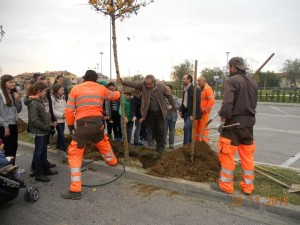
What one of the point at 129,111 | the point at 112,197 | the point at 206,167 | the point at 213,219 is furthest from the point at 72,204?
the point at 129,111

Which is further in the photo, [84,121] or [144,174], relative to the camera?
[144,174]

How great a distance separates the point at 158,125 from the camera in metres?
5.89

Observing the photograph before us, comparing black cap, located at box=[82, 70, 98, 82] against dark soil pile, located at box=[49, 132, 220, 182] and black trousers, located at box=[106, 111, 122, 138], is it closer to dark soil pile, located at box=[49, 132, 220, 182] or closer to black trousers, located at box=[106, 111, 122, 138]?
dark soil pile, located at box=[49, 132, 220, 182]

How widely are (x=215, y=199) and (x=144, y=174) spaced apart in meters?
1.33

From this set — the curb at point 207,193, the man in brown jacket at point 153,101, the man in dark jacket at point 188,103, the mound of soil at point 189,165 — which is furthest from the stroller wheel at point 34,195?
the man in dark jacket at point 188,103

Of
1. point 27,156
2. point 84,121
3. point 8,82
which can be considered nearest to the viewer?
point 84,121

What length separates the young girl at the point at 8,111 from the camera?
461 centimetres

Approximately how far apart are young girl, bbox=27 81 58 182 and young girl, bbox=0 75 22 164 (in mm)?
331

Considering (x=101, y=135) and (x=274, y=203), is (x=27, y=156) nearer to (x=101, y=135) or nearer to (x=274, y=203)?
(x=101, y=135)

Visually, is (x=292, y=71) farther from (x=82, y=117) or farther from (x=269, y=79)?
(x=82, y=117)

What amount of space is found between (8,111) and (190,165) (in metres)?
3.44

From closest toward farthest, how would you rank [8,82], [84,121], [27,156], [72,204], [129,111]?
[72,204]
[84,121]
[8,82]
[27,156]
[129,111]

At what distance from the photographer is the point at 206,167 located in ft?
15.3

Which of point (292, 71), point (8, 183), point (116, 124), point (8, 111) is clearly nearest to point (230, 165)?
point (8, 183)
